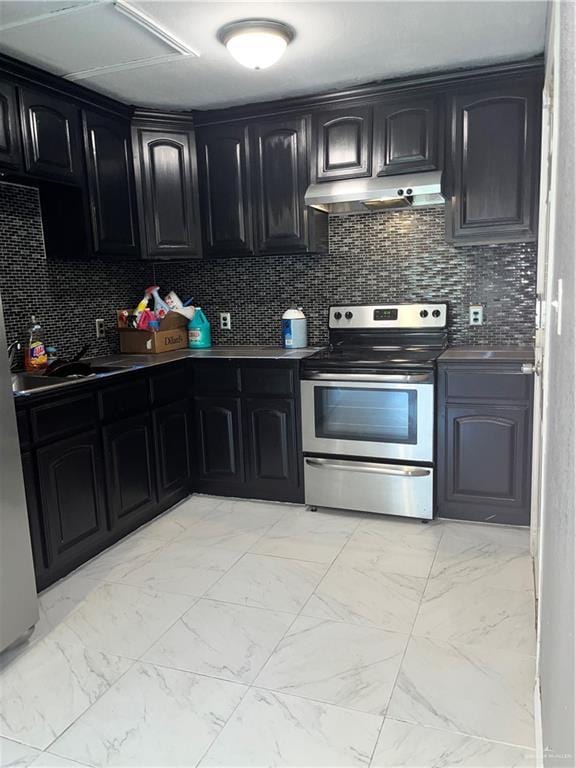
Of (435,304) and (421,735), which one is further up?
(435,304)

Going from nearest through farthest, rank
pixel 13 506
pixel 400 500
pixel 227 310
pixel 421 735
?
pixel 421 735, pixel 13 506, pixel 400 500, pixel 227 310

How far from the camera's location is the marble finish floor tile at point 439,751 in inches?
59.8

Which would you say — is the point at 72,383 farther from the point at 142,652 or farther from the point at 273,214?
the point at 273,214

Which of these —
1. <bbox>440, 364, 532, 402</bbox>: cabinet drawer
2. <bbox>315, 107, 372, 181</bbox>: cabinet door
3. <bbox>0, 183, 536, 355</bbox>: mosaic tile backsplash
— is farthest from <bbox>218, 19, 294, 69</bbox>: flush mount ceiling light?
<bbox>440, 364, 532, 402</bbox>: cabinet drawer

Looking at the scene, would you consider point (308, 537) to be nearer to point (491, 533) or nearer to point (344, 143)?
point (491, 533)

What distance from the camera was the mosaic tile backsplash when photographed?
9.96ft

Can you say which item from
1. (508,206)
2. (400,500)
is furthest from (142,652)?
(508,206)

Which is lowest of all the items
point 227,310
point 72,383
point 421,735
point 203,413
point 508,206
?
point 421,735

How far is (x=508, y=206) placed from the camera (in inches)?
114

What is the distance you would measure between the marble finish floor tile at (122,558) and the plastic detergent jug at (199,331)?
1.30 m

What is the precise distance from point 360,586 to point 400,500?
715mm

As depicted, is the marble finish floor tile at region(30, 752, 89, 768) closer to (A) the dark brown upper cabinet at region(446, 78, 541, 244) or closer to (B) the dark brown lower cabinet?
(B) the dark brown lower cabinet

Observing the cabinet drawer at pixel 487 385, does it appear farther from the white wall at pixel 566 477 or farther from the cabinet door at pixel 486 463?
the white wall at pixel 566 477

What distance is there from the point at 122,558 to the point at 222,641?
0.86 meters
